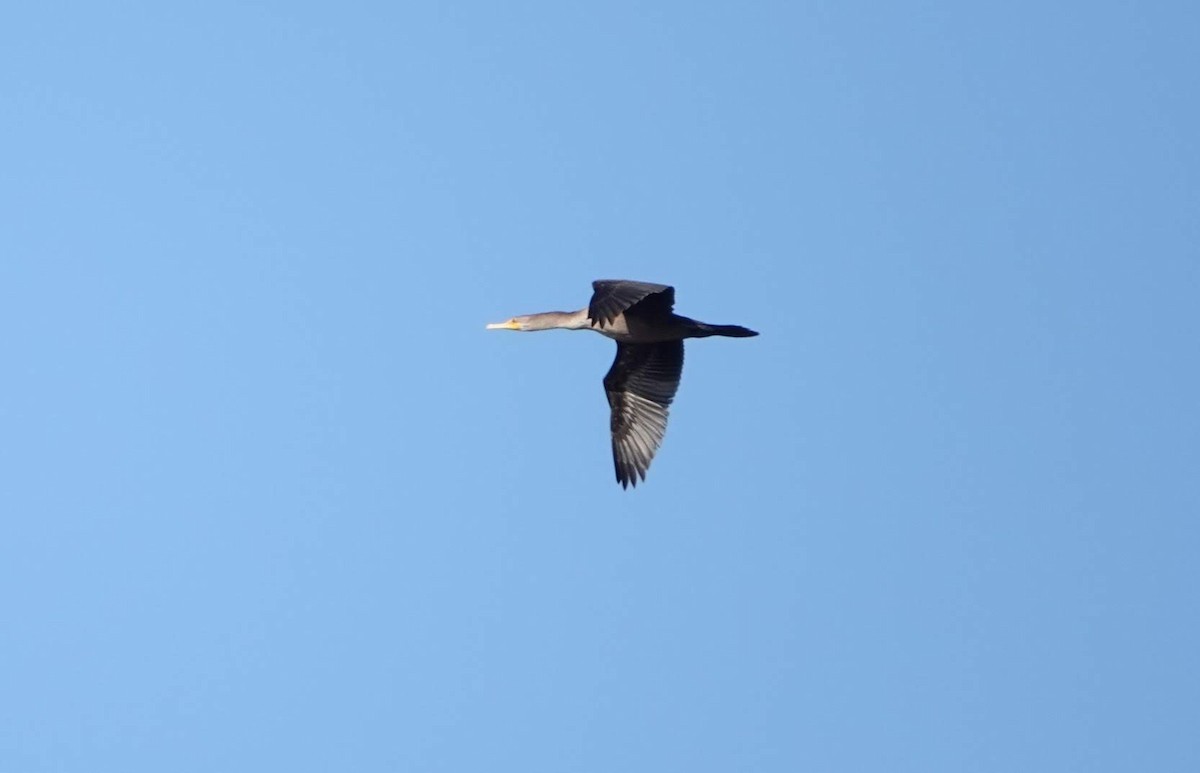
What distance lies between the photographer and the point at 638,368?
29719 millimetres

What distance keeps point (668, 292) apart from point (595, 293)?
2073mm

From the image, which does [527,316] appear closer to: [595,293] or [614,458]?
[614,458]

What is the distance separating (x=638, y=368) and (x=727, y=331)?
202cm

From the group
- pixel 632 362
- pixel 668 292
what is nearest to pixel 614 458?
pixel 632 362

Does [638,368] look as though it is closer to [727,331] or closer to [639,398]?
[639,398]

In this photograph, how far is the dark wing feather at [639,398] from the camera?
29516mm

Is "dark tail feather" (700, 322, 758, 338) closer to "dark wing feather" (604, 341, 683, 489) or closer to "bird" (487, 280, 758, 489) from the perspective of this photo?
"bird" (487, 280, 758, 489)

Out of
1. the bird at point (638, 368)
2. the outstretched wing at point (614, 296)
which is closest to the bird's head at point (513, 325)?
the bird at point (638, 368)

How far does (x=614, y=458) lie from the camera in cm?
3009

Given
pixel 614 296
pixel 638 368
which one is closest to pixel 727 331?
pixel 638 368

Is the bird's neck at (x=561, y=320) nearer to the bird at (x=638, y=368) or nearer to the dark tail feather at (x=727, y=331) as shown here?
the bird at (x=638, y=368)

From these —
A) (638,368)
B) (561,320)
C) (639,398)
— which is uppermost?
(561,320)

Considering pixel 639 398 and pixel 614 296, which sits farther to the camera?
pixel 639 398

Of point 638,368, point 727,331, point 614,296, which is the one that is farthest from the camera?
point 638,368
